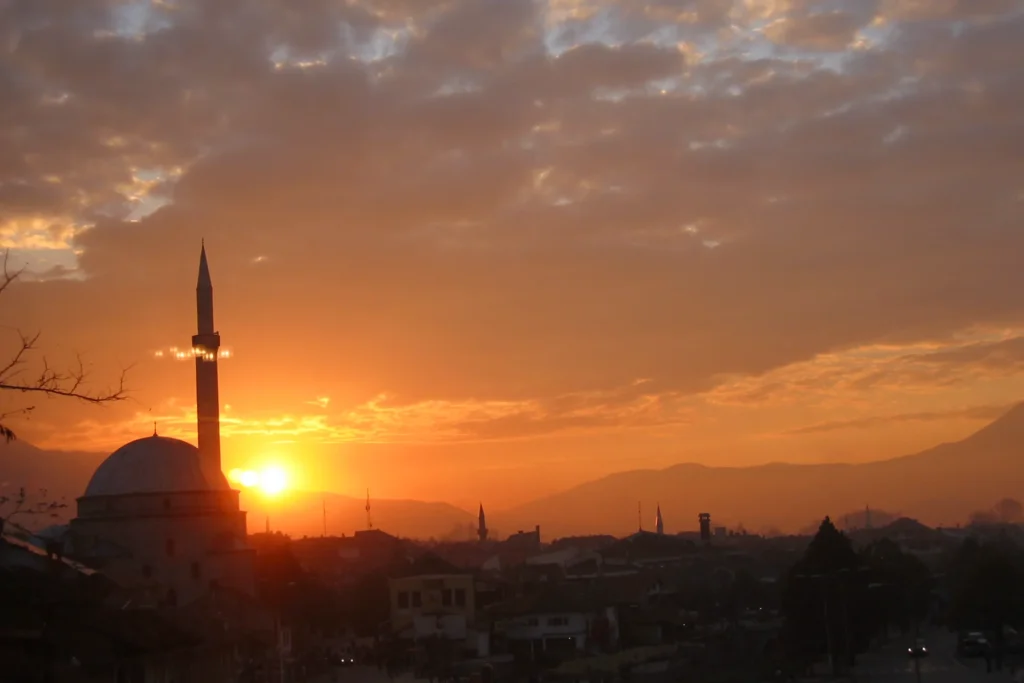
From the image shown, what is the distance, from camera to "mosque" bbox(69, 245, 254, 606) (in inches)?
2333

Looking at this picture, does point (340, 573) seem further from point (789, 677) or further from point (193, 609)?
point (789, 677)

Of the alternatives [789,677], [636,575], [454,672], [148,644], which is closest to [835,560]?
[789,677]

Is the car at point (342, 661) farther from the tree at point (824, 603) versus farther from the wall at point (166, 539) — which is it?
the tree at point (824, 603)

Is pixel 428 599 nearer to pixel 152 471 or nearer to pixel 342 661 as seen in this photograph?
pixel 342 661

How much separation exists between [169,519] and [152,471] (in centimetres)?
252

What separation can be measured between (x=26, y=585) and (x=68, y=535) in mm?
46052

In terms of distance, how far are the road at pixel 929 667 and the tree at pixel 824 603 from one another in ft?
5.07

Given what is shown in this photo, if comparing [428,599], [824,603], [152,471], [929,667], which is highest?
[152,471]

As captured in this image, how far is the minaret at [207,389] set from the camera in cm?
6244

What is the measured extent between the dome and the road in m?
32.3

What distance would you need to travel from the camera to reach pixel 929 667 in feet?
155

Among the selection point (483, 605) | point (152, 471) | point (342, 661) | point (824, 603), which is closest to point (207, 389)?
point (152, 471)

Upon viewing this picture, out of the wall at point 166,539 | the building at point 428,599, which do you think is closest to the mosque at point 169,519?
the wall at point 166,539

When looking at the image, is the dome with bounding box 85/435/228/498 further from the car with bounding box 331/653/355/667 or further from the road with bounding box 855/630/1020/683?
the road with bounding box 855/630/1020/683
